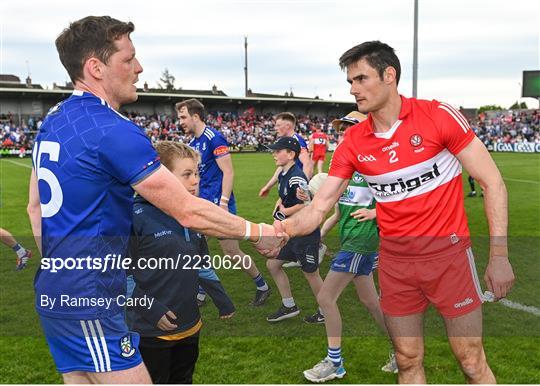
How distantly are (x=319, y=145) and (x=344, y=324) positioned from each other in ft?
47.7

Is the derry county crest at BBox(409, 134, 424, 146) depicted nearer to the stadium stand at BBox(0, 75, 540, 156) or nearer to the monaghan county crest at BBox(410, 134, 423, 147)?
the monaghan county crest at BBox(410, 134, 423, 147)

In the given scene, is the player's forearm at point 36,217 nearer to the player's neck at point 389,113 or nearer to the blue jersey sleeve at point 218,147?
the player's neck at point 389,113

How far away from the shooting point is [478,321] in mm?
3270

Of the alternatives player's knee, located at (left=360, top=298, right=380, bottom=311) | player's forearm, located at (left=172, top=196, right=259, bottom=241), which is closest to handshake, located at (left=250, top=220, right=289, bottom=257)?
player's forearm, located at (left=172, top=196, right=259, bottom=241)

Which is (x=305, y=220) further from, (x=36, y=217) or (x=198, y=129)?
(x=198, y=129)

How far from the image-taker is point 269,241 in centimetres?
304

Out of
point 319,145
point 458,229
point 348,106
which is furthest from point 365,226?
point 348,106

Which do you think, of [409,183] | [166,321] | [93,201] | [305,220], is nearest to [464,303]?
[409,183]

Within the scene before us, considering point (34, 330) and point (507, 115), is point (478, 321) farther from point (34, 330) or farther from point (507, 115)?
point (507, 115)

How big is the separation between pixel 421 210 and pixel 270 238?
3.40ft

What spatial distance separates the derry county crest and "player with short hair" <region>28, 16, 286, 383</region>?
59.7 inches

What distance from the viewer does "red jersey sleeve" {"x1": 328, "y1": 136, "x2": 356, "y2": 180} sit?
3.62 m

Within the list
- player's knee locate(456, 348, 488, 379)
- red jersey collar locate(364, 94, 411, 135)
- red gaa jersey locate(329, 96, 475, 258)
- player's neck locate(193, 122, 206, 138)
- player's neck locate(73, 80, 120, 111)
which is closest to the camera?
player's neck locate(73, 80, 120, 111)

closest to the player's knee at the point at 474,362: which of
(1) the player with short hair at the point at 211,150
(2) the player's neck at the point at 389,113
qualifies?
(2) the player's neck at the point at 389,113
